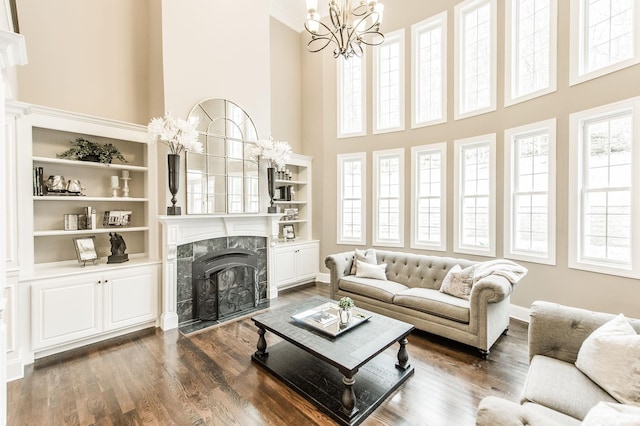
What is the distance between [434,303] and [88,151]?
4540 millimetres

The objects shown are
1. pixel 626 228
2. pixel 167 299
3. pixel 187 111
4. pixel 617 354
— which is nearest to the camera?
pixel 617 354

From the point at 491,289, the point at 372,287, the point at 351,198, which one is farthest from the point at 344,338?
the point at 351,198

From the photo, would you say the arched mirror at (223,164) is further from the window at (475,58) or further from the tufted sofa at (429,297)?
the window at (475,58)

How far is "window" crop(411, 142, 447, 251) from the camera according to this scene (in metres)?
4.91

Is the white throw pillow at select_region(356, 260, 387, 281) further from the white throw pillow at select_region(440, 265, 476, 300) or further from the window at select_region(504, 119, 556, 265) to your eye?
the window at select_region(504, 119, 556, 265)

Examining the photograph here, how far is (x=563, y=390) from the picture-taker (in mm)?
Result: 1656

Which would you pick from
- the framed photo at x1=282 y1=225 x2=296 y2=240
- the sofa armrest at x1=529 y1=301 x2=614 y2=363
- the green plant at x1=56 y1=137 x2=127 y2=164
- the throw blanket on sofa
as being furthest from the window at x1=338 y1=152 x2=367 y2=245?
the green plant at x1=56 y1=137 x2=127 y2=164

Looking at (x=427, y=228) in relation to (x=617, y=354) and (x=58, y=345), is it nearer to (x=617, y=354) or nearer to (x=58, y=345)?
(x=617, y=354)

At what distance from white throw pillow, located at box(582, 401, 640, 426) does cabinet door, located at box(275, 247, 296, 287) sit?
4470 mm

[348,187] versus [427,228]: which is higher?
[348,187]

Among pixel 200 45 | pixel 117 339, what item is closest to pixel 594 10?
pixel 200 45

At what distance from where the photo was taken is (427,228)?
5137 millimetres

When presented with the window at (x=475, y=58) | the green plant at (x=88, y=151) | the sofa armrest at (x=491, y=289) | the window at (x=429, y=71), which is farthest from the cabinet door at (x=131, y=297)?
the window at (x=475, y=58)

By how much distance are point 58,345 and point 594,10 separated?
739 centimetres
